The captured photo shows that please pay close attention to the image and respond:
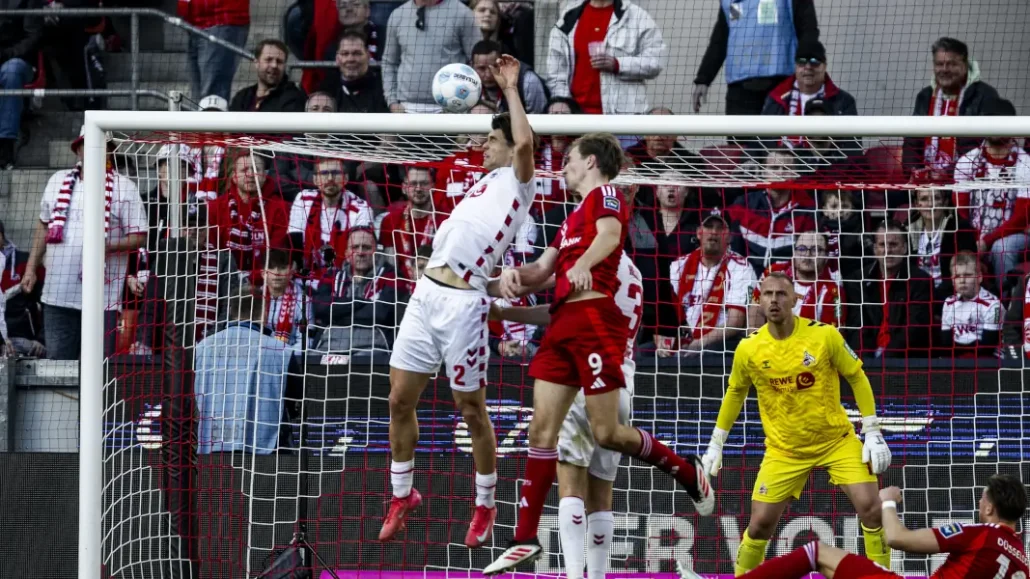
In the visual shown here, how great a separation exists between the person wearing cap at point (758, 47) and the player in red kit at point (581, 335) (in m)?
4.37

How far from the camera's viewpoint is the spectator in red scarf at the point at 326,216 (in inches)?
367

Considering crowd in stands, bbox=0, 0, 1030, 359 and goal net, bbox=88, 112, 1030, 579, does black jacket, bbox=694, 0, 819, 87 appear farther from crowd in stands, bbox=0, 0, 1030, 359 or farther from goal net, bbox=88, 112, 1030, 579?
goal net, bbox=88, 112, 1030, 579

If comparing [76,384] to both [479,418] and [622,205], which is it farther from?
[622,205]

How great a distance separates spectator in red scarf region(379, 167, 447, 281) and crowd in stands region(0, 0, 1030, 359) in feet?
0.07

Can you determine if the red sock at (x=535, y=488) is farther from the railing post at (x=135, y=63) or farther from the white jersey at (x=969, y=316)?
the railing post at (x=135, y=63)

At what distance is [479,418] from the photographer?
7078mm

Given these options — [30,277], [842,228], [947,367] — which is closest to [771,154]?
[842,228]

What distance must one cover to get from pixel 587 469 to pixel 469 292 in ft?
3.93

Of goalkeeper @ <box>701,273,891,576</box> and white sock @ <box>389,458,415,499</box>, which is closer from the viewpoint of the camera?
white sock @ <box>389,458,415,499</box>

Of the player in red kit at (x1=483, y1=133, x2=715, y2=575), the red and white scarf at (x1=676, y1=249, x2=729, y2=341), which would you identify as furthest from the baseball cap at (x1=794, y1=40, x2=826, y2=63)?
the player in red kit at (x1=483, y1=133, x2=715, y2=575)

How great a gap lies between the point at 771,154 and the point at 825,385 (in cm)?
160

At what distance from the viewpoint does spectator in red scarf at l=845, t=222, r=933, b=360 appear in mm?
9328

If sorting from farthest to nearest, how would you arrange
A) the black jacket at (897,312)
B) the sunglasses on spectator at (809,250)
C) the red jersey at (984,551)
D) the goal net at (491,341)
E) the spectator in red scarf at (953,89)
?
1. the spectator in red scarf at (953,89)
2. the sunglasses on spectator at (809,250)
3. the black jacket at (897,312)
4. the goal net at (491,341)
5. the red jersey at (984,551)

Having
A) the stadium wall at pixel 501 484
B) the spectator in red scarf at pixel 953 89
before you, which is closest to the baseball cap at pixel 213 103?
the stadium wall at pixel 501 484
